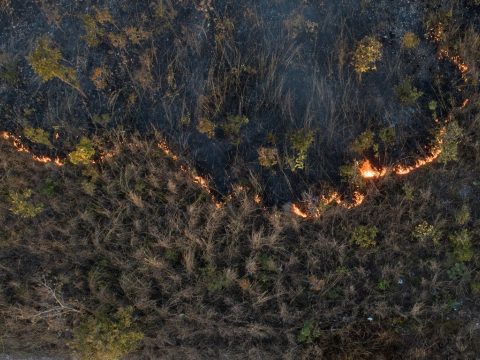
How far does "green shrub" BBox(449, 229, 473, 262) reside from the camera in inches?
190

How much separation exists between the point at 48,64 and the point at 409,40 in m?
3.89

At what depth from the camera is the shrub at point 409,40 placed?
16.2 feet

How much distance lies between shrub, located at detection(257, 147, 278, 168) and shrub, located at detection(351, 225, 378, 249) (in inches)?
46.0

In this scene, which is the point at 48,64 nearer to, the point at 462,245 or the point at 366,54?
the point at 366,54

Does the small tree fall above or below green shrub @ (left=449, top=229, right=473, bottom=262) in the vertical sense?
above

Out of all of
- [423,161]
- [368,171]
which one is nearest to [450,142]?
[423,161]

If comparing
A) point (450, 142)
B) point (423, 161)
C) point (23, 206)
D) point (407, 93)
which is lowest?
point (23, 206)

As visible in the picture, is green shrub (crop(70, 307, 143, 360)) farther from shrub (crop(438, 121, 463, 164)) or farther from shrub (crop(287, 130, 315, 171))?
shrub (crop(438, 121, 463, 164))

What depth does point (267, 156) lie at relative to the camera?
198 inches

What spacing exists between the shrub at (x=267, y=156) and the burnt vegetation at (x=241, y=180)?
0.6 inches

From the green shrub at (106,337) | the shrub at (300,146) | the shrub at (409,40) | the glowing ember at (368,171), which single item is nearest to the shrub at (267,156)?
the shrub at (300,146)

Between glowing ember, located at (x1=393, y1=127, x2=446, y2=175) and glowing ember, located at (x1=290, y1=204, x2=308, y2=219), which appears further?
glowing ember, located at (x1=290, y1=204, x2=308, y2=219)

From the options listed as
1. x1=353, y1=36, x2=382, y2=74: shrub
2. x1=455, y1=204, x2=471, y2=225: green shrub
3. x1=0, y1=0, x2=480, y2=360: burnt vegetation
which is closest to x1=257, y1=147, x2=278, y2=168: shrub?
x1=0, y1=0, x2=480, y2=360: burnt vegetation

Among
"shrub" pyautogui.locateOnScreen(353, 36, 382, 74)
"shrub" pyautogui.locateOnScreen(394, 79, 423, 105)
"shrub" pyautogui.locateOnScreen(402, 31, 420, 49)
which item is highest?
"shrub" pyautogui.locateOnScreen(402, 31, 420, 49)
